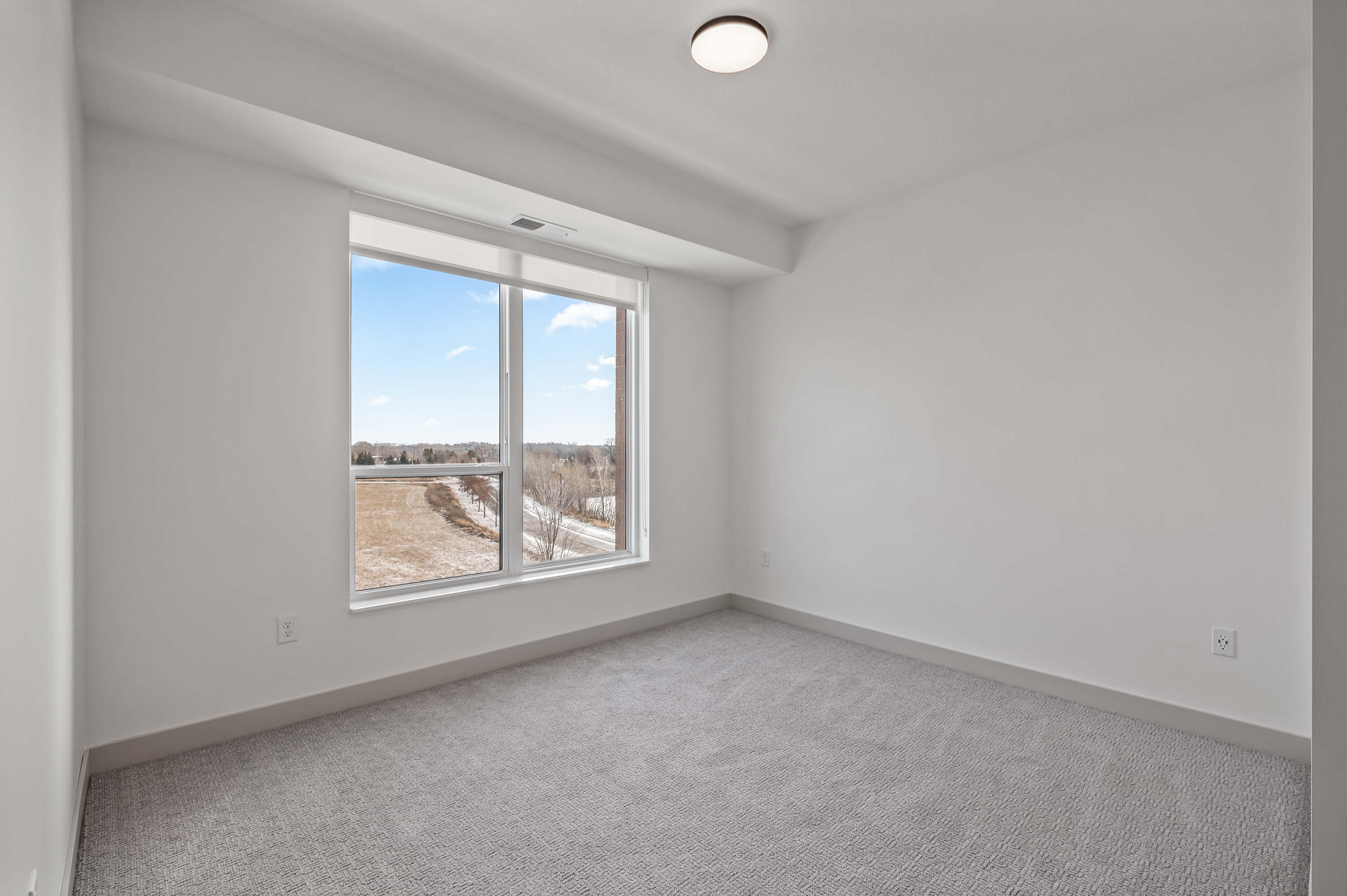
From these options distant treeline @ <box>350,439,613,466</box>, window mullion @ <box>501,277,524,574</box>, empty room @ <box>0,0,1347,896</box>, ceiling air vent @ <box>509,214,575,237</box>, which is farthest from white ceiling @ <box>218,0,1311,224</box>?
distant treeline @ <box>350,439,613,466</box>

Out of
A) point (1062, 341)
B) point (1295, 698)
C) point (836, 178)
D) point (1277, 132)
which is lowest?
point (1295, 698)

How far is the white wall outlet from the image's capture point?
277 cm

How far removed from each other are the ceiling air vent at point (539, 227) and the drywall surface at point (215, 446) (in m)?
0.80

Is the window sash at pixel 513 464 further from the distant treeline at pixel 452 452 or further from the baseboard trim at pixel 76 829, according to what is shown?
the baseboard trim at pixel 76 829

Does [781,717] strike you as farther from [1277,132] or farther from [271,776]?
[1277,132]

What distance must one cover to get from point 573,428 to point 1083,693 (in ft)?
9.97

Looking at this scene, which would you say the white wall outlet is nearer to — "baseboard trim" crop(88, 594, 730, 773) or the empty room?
the empty room

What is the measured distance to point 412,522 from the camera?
335 centimetres

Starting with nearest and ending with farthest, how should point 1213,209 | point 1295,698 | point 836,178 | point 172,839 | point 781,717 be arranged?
point 172,839 < point 1295,698 < point 1213,209 < point 781,717 < point 836,178

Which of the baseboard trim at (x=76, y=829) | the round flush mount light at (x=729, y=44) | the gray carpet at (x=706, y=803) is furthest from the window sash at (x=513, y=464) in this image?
the round flush mount light at (x=729, y=44)

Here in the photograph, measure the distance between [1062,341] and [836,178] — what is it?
4.71 feet

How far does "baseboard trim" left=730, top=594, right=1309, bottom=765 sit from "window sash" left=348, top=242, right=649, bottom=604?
1319mm

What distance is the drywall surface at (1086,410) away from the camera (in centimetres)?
260

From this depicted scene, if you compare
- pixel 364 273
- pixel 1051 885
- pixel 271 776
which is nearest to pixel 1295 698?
pixel 1051 885
